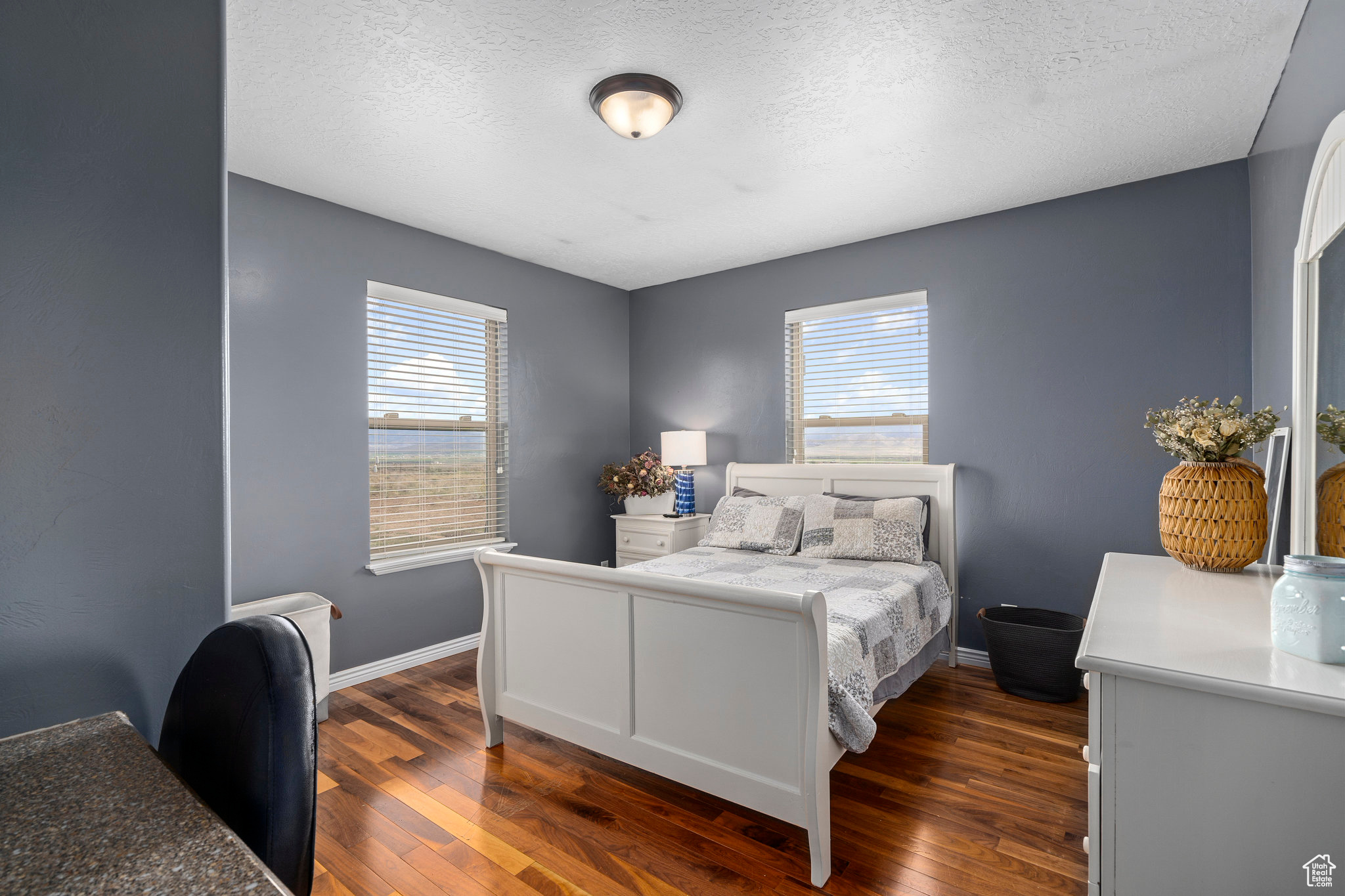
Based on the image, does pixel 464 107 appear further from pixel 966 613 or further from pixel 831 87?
pixel 966 613

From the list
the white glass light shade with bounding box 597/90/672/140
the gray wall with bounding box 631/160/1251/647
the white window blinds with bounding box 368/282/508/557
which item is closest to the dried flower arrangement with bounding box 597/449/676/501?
the white window blinds with bounding box 368/282/508/557

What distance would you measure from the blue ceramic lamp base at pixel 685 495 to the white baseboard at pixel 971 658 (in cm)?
185

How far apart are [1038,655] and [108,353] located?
3441 millimetres

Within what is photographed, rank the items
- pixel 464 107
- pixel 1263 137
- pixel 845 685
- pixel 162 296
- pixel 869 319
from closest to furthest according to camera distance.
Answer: pixel 162 296, pixel 845 685, pixel 464 107, pixel 1263 137, pixel 869 319

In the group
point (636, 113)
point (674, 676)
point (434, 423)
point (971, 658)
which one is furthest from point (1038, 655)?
point (434, 423)

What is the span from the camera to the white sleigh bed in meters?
1.77

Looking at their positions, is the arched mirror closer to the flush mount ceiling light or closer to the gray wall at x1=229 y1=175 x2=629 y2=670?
the flush mount ceiling light

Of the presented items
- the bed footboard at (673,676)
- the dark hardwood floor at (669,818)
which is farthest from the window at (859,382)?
the bed footboard at (673,676)

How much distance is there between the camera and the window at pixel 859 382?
12.3ft

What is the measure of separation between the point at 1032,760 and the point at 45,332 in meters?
3.07

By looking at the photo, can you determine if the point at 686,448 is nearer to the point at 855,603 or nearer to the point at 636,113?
the point at 855,603

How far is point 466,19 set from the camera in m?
1.85

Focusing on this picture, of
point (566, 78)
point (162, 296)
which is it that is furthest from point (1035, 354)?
point (162, 296)

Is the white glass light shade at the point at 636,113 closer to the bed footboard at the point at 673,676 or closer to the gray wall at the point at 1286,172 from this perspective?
the bed footboard at the point at 673,676
